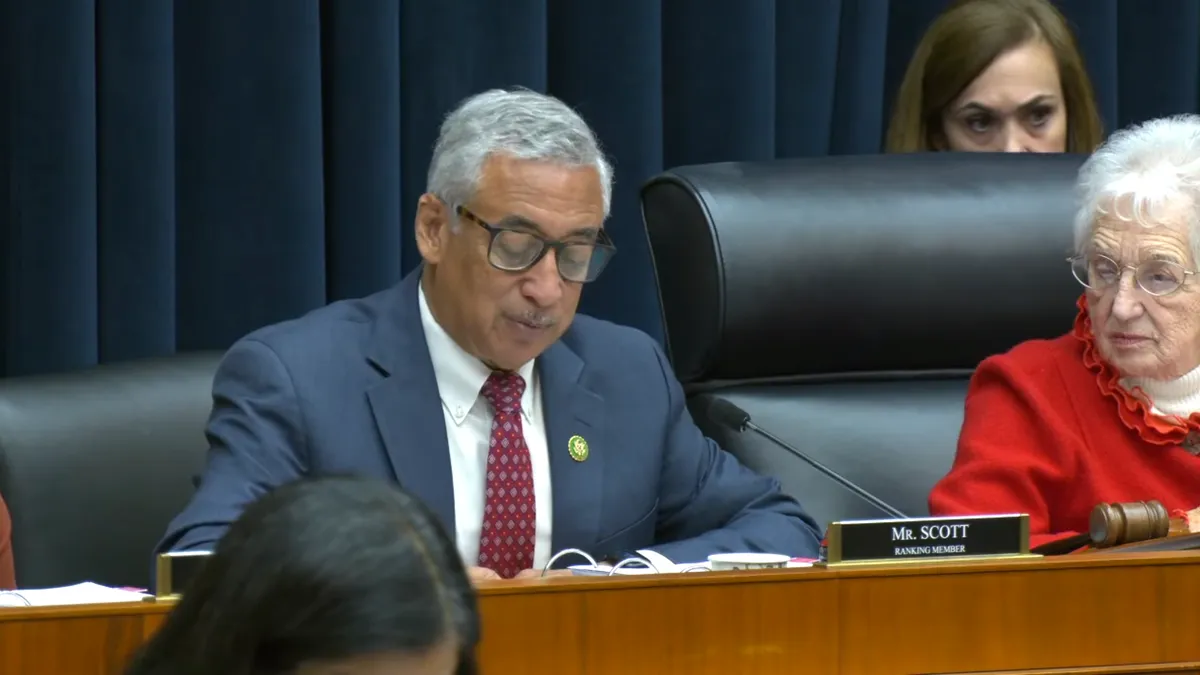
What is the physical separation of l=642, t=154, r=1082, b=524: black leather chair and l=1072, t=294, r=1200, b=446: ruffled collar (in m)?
0.24

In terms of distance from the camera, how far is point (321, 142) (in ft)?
9.45

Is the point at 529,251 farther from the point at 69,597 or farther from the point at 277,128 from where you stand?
the point at 277,128

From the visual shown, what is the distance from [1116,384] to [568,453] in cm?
68

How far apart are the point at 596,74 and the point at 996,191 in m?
0.82

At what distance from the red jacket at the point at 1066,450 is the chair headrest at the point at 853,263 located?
8.3 inches

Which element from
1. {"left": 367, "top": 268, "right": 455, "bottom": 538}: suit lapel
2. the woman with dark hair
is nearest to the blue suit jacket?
{"left": 367, "top": 268, "right": 455, "bottom": 538}: suit lapel

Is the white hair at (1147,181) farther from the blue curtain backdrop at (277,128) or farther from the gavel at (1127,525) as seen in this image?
the blue curtain backdrop at (277,128)

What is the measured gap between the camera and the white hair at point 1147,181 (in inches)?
86.3

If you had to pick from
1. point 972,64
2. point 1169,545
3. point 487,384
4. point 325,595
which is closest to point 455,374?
point 487,384

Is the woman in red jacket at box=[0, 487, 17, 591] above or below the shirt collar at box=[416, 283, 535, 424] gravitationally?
below

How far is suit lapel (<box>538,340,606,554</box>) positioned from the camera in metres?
2.14

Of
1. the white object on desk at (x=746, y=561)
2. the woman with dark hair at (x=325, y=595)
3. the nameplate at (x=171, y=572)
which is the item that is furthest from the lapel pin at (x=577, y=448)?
the woman with dark hair at (x=325, y=595)

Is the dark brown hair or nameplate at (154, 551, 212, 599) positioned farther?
the dark brown hair

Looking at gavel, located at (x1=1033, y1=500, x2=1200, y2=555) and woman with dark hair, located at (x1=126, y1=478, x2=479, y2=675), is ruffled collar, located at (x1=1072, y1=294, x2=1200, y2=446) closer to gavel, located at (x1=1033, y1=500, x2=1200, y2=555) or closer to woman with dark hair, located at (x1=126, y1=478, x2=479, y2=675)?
gavel, located at (x1=1033, y1=500, x2=1200, y2=555)
